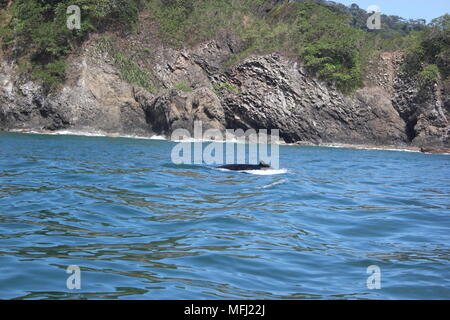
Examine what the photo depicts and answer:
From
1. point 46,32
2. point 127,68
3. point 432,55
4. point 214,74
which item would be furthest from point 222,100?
point 432,55

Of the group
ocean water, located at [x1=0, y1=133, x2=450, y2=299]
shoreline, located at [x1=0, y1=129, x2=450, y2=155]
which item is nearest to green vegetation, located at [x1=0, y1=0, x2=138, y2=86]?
shoreline, located at [x1=0, y1=129, x2=450, y2=155]

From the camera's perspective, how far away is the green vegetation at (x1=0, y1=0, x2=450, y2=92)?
1640 inches

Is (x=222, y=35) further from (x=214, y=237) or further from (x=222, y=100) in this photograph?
(x=214, y=237)

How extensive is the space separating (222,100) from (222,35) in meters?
7.13

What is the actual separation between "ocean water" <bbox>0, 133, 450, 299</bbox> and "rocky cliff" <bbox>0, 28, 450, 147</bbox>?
81.7ft

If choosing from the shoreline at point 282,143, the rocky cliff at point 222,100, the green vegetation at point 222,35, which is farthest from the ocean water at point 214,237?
the green vegetation at point 222,35

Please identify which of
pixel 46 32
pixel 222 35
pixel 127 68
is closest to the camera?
pixel 46 32

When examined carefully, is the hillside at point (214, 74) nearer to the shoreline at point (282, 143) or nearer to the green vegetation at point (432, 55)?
the green vegetation at point (432, 55)

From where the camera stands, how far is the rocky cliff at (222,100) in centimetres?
3897

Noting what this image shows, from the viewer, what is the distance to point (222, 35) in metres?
45.8

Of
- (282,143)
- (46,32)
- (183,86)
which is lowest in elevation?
(282,143)

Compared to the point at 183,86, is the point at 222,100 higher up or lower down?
lower down

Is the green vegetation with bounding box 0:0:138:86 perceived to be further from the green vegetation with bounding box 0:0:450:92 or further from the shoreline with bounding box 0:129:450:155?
the shoreline with bounding box 0:129:450:155
